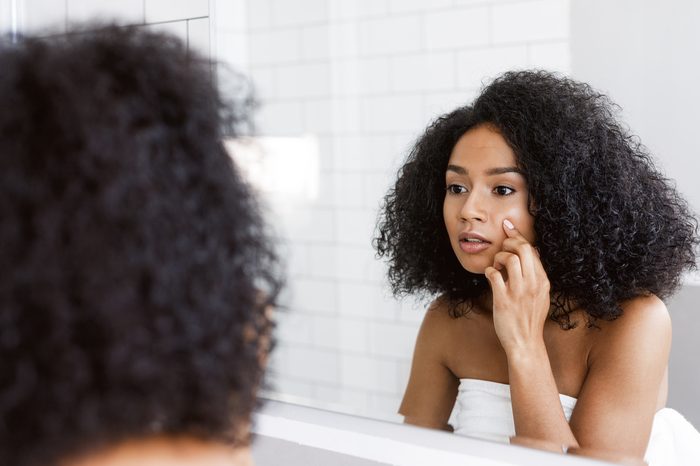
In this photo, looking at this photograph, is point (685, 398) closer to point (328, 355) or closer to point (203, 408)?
point (328, 355)

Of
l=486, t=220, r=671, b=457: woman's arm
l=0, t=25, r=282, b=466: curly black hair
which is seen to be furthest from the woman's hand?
l=0, t=25, r=282, b=466: curly black hair

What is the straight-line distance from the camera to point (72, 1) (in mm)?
1431

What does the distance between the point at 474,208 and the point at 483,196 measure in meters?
0.02

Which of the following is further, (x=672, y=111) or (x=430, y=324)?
(x=430, y=324)

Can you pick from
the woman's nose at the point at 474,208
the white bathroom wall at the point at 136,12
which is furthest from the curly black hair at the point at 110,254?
the white bathroom wall at the point at 136,12

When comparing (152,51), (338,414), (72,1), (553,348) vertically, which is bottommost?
(338,414)

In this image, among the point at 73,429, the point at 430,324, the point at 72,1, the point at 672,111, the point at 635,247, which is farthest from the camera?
the point at 72,1

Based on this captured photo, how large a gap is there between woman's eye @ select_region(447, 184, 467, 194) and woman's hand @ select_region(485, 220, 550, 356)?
7 cm

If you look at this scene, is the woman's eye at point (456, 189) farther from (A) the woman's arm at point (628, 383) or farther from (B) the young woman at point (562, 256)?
(A) the woman's arm at point (628, 383)

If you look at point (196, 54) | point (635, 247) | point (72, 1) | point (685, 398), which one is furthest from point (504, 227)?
point (72, 1)

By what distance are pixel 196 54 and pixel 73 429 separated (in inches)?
8.7

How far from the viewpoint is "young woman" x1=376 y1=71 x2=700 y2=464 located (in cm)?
81

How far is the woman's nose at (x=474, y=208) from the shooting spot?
0.86 meters

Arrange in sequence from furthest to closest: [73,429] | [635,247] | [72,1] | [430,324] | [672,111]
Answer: [72,1], [430,324], [635,247], [672,111], [73,429]
